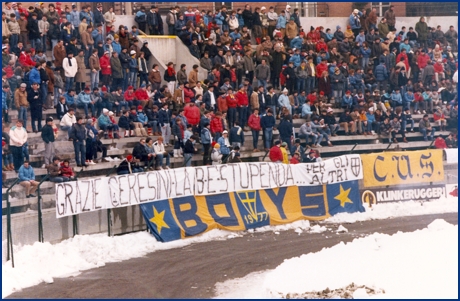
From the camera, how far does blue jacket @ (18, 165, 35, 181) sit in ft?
59.4

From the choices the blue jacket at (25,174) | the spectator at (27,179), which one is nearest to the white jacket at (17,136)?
the spectator at (27,179)

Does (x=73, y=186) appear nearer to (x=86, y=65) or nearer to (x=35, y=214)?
(x=35, y=214)

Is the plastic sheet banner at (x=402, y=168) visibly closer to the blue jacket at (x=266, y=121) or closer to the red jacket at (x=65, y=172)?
the blue jacket at (x=266, y=121)

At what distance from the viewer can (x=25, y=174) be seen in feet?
59.7

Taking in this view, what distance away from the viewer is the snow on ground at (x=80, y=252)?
15.3 m

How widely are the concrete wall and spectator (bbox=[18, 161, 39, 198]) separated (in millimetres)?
18365

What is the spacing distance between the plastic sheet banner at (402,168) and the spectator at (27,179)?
10.6 metres

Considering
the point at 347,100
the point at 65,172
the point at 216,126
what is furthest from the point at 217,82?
the point at 65,172

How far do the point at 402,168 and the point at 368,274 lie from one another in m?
11.8

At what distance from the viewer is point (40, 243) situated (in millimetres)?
16766

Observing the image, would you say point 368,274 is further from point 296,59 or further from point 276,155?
point 296,59

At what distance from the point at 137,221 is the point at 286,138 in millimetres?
7513

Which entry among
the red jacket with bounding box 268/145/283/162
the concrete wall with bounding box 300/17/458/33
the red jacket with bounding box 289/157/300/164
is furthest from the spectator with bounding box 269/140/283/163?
the concrete wall with bounding box 300/17/458/33

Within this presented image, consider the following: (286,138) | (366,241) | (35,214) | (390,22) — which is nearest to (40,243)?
(35,214)
